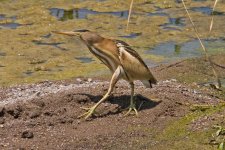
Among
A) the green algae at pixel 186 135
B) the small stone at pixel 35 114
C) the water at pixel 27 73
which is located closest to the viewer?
the green algae at pixel 186 135

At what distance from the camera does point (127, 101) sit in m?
6.51

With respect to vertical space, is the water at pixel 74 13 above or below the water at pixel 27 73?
above

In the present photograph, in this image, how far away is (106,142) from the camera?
559 centimetres

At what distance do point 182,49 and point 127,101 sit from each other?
3732mm

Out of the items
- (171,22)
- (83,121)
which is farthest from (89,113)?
(171,22)

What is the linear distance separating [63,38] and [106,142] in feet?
17.0

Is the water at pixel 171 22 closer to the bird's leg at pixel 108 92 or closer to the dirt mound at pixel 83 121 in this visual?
the dirt mound at pixel 83 121

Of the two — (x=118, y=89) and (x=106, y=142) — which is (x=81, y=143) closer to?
(x=106, y=142)

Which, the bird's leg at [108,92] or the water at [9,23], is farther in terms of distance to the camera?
the water at [9,23]

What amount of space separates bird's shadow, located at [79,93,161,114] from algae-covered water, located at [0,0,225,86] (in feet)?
7.43

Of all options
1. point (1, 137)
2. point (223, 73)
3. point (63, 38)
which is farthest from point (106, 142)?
point (63, 38)

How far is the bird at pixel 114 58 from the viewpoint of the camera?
6.02 m

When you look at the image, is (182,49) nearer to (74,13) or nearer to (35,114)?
(74,13)

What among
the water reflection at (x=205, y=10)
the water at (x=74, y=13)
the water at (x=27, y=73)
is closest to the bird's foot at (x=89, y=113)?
the water at (x=27, y=73)
